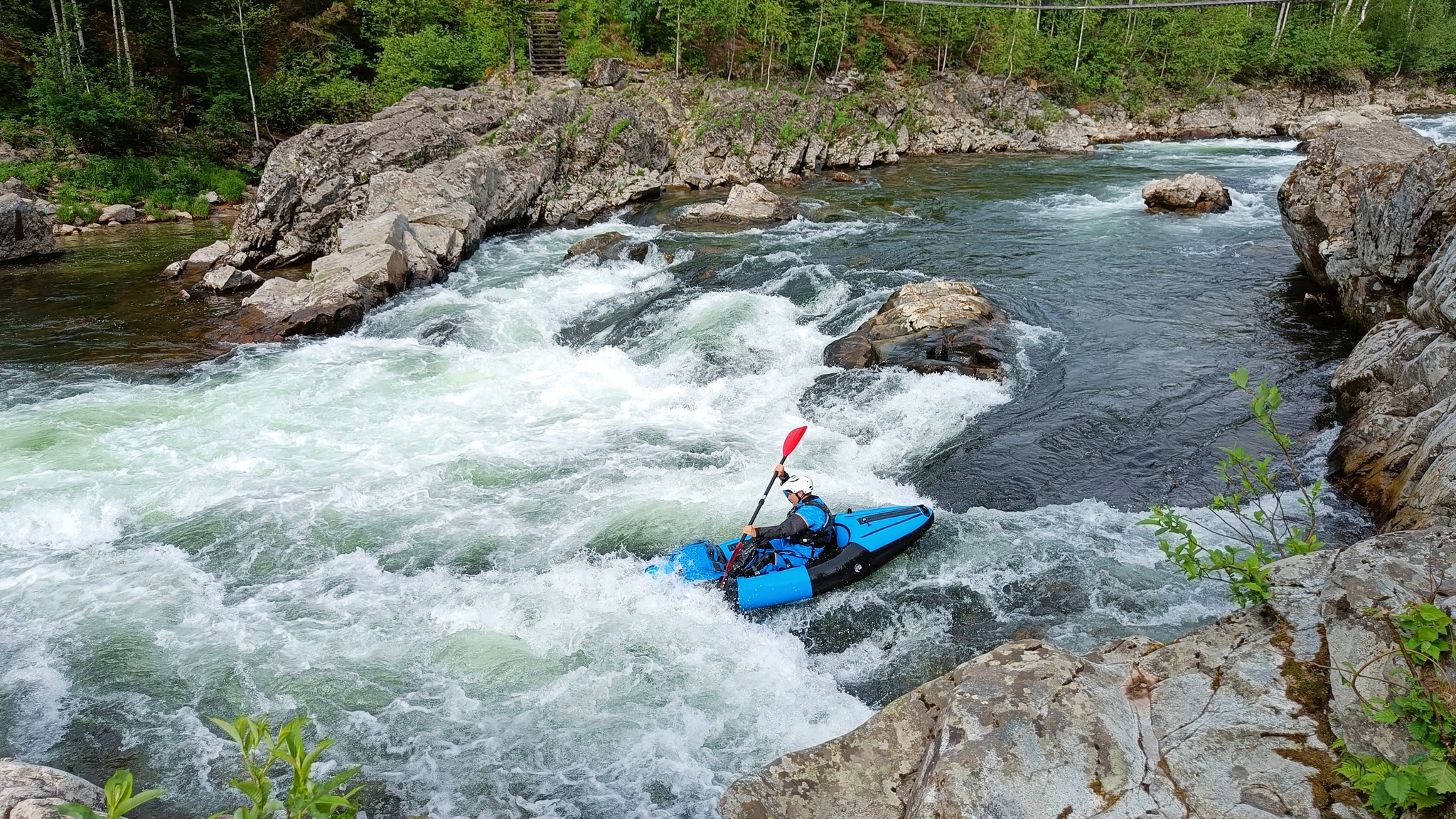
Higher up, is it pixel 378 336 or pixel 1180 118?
pixel 1180 118

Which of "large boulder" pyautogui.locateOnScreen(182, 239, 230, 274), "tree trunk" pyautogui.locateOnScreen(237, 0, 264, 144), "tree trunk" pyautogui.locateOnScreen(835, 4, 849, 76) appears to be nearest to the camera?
"large boulder" pyautogui.locateOnScreen(182, 239, 230, 274)

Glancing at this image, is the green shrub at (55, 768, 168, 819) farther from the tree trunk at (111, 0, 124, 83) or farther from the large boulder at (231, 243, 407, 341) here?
the tree trunk at (111, 0, 124, 83)

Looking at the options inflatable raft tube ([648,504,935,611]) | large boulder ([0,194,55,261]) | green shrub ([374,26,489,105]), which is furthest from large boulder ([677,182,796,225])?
large boulder ([0,194,55,261])

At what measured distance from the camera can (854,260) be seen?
1441 cm

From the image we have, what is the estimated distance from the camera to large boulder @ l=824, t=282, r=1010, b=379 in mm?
9875

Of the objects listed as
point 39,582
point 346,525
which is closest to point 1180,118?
point 346,525

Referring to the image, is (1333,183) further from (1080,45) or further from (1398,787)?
(1080,45)

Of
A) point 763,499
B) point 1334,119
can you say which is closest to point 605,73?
point 763,499

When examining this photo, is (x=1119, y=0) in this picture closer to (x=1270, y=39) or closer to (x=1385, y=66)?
(x=1270, y=39)

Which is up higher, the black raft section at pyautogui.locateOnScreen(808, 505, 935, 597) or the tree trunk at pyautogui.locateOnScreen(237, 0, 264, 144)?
the tree trunk at pyautogui.locateOnScreen(237, 0, 264, 144)

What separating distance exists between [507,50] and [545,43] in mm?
1200

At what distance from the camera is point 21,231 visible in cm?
1542

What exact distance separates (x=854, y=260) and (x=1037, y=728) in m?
11.9

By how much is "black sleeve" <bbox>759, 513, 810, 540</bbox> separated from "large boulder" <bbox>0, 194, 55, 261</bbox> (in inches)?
650
